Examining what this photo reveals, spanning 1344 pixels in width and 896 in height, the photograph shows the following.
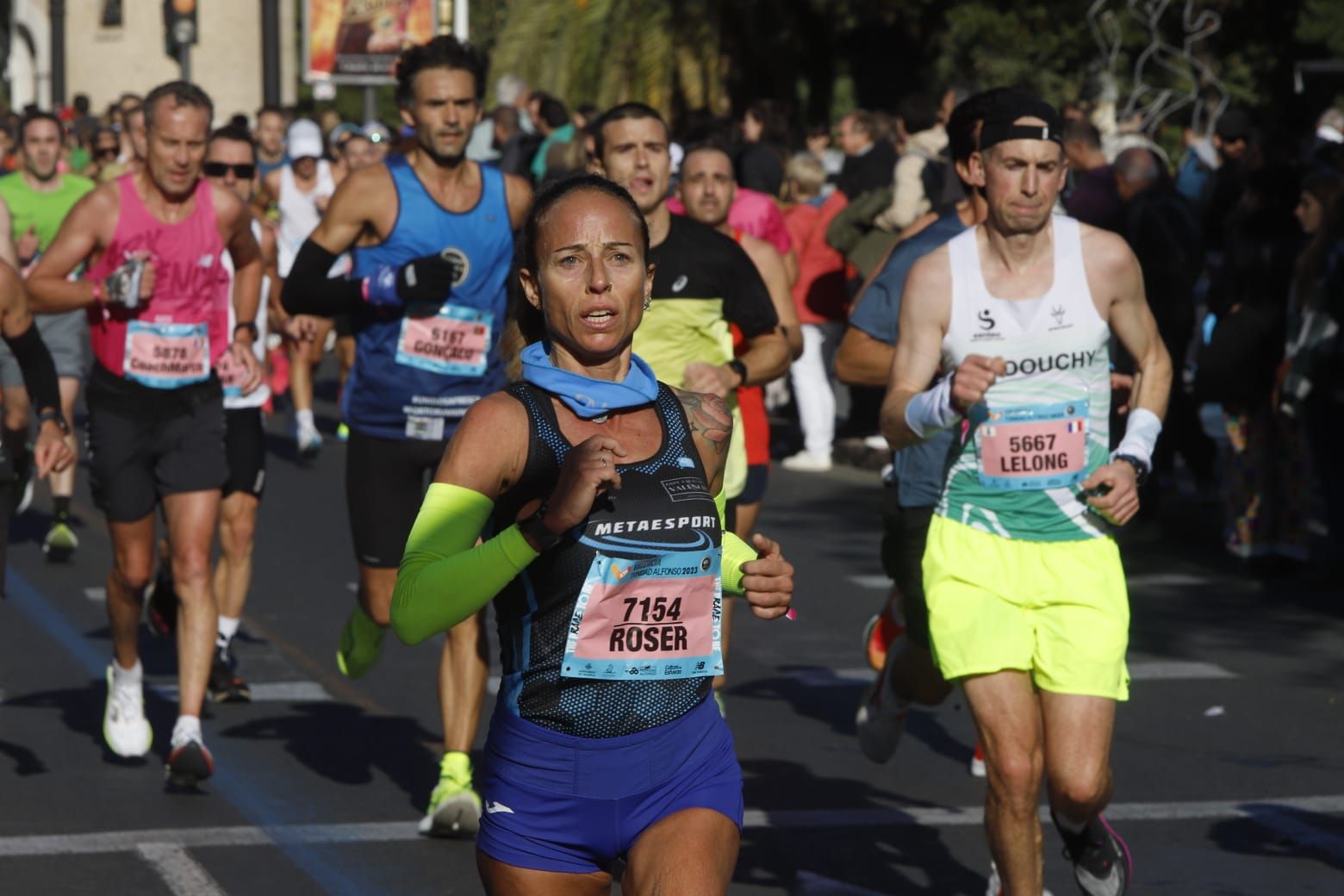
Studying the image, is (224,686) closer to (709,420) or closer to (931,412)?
(931,412)

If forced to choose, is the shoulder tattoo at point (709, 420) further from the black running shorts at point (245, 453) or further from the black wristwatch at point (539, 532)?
the black running shorts at point (245, 453)

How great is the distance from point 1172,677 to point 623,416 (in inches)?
210

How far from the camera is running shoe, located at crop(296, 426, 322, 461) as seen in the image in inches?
584

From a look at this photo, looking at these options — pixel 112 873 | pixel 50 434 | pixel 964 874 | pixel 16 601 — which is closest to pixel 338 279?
pixel 50 434

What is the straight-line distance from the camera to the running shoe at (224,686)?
830cm

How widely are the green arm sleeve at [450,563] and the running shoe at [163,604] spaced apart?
509 centimetres

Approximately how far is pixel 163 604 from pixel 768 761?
261 centimetres

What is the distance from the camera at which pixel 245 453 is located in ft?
28.3

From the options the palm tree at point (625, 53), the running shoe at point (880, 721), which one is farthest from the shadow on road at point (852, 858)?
the palm tree at point (625, 53)

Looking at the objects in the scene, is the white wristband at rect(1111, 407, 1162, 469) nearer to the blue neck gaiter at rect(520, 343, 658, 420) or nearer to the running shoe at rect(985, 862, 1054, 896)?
the running shoe at rect(985, 862, 1054, 896)

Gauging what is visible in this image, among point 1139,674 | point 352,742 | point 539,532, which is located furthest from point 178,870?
point 1139,674

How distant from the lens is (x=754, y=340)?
7234mm

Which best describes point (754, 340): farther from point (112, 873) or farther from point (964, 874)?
point (112, 873)

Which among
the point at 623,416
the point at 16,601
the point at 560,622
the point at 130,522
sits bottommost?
the point at 16,601
